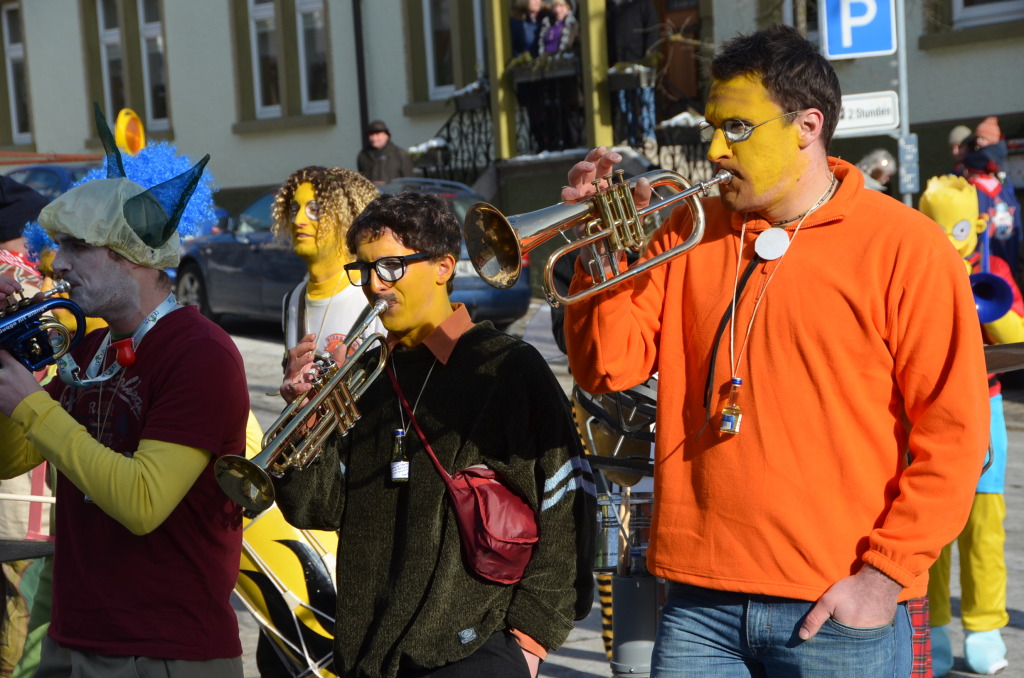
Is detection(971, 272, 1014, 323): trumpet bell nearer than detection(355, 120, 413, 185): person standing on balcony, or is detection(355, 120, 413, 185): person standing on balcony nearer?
detection(971, 272, 1014, 323): trumpet bell

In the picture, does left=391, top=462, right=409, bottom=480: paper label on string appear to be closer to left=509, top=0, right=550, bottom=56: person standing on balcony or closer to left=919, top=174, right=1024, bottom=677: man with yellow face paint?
left=919, top=174, right=1024, bottom=677: man with yellow face paint

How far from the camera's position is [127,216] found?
9.87ft

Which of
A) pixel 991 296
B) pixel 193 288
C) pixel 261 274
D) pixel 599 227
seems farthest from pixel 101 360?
pixel 193 288

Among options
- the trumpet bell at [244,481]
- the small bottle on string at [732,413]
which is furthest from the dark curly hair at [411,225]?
the small bottle on string at [732,413]

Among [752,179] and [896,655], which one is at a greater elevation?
[752,179]

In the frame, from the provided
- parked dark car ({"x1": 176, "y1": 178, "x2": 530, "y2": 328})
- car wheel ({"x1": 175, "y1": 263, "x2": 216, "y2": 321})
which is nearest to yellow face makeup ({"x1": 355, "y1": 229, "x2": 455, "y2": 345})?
parked dark car ({"x1": 176, "y1": 178, "x2": 530, "y2": 328})

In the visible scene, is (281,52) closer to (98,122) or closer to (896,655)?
(98,122)

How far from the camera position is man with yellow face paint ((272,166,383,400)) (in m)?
5.01

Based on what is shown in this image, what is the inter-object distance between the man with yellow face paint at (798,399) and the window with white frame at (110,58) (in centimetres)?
2140

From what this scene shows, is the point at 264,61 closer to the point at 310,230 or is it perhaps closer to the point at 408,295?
the point at 310,230

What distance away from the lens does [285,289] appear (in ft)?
43.2

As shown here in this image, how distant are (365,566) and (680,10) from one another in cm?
1472

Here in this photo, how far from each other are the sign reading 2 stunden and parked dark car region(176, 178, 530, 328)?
492 centimetres

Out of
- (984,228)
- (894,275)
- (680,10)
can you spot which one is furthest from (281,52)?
(894,275)
